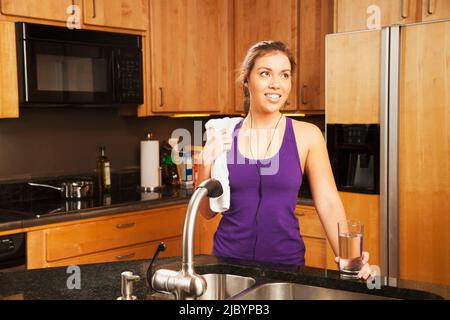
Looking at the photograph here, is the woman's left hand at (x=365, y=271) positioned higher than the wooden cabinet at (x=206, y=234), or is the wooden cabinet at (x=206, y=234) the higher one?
the woman's left hand at (x=365, y=271)

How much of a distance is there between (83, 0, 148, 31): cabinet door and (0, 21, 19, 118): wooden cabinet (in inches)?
17.3

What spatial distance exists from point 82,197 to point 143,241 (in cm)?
42

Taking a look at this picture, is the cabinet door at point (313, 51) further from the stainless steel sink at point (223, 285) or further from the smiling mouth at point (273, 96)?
the stainless steel sink at point (223, 285)

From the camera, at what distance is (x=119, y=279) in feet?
5.23

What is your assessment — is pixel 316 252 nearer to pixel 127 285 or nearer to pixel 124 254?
pixel 124 254

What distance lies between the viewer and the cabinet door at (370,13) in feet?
9.86

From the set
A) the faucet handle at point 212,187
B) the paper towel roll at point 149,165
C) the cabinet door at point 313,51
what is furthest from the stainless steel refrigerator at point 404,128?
the faucet handle at point 212,187

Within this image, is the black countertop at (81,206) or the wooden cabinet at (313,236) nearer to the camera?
the black countertop at (81,206)

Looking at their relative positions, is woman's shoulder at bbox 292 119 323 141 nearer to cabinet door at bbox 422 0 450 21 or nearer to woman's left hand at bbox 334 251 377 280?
woman's left hand at bbox 334 251 377 280

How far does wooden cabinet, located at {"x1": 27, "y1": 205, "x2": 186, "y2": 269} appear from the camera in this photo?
2.79 m

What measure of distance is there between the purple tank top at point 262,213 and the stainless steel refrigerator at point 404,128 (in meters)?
1.10
